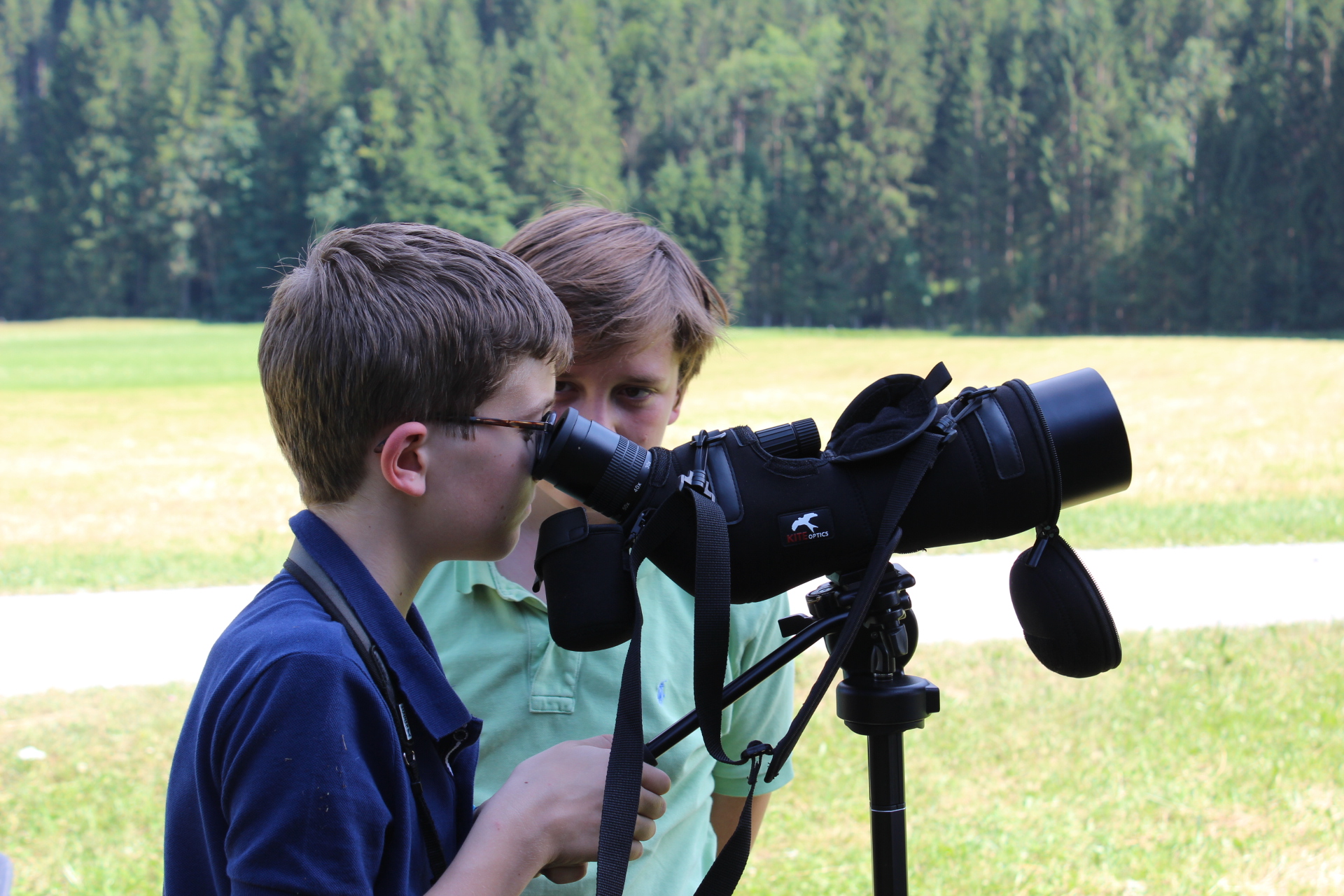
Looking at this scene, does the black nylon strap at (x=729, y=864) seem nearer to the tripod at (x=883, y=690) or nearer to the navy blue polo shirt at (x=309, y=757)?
the tripod at (x=883, y=690)

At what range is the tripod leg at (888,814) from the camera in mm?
1378

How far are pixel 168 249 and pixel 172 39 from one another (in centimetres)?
1236

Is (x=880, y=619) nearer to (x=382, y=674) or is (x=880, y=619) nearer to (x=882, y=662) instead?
(x=882, y=662)

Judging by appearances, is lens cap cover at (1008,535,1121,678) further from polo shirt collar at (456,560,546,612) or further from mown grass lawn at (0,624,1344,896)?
A: mown grass lawn at (0,624,1344,896)

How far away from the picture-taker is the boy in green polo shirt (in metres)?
1.72

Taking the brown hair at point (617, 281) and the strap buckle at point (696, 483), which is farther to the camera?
the brown hair at point (617, 281)

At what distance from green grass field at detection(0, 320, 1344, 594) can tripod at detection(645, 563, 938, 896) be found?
1.78m

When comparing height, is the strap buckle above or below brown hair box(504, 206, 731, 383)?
below

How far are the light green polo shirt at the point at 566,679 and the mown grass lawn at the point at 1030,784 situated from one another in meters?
1.92

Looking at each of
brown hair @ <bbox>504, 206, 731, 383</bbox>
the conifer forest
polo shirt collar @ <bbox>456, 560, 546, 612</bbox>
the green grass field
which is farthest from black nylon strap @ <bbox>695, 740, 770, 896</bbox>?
the conifer forest

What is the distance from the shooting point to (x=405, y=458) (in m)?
1.29

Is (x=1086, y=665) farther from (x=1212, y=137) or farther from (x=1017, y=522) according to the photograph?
(x=1212, y=137)

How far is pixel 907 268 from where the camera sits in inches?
2044

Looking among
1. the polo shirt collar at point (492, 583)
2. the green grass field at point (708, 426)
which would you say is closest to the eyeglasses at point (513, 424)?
the polo shirt collar at point (492, 583)
